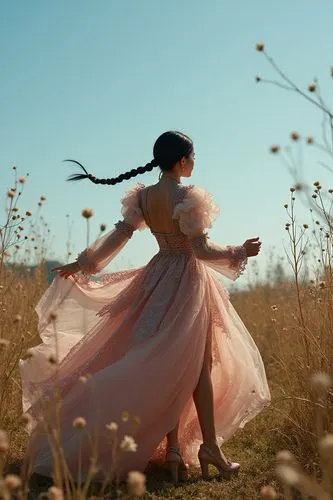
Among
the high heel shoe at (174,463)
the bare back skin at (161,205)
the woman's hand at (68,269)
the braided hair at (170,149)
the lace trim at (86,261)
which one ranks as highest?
the braided hair at (170,149)

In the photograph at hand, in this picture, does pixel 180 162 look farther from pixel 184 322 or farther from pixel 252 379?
pixel 252 379

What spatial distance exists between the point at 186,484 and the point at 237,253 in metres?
1.21

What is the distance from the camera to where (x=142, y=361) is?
3381 millimetres

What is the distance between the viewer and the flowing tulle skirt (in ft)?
10.8

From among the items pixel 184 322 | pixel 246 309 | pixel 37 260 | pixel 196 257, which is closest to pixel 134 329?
pixel 184 322

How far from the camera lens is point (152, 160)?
392 cm

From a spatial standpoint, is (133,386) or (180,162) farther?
(180,162)

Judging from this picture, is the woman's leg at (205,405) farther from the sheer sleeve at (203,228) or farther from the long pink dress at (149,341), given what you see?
the sheer sleeve at (203,228)

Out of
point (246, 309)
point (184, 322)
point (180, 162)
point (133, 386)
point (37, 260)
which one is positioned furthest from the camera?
point (246, 309)

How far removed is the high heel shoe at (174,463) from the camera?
3554 millimetres

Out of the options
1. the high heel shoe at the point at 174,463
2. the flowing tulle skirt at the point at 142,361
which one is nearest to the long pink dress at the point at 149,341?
the flowing tulle skirt at the point at 142,361

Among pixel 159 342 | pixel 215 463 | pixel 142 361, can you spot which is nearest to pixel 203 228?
pixel 159 342

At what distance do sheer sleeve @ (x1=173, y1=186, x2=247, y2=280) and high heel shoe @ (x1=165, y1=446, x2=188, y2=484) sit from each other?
0.94 meters

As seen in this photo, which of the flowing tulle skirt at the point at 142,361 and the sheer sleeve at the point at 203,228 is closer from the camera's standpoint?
the flowing tulle skirt at the point at 142,361
